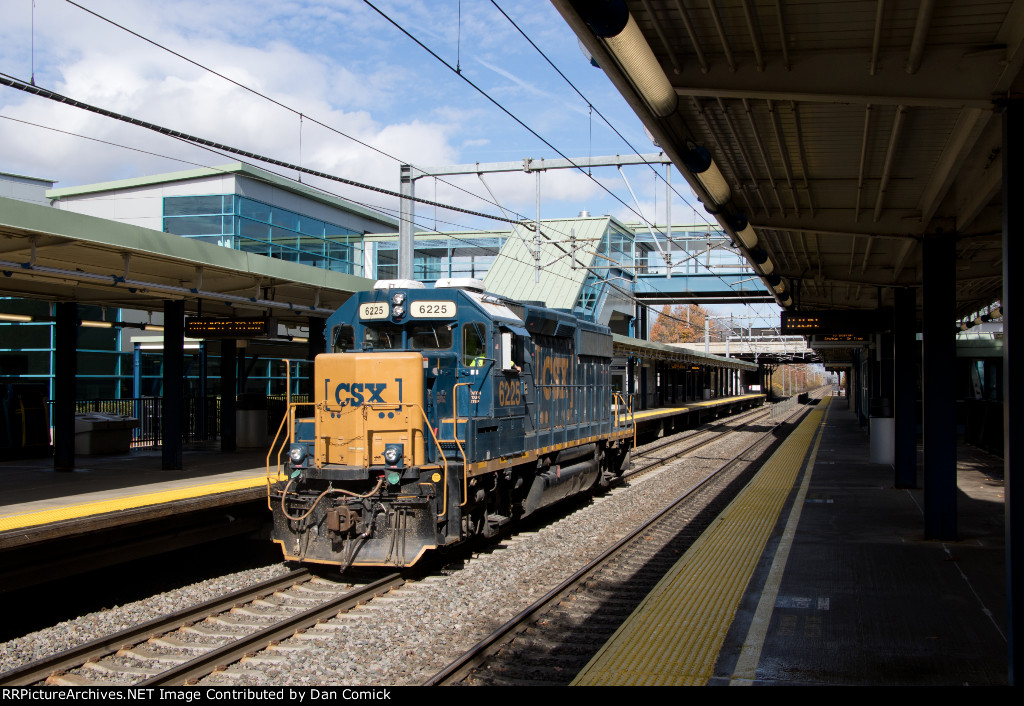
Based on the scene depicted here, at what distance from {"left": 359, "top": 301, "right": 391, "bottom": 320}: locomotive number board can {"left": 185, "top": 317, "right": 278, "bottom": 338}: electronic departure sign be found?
4.57m

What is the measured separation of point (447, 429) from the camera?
947 cm

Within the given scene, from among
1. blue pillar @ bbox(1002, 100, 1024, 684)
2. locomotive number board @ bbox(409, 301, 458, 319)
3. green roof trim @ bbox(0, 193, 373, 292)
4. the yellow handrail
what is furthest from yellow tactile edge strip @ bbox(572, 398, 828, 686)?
green roof trim @ bbox(0, 193, 373, 292)

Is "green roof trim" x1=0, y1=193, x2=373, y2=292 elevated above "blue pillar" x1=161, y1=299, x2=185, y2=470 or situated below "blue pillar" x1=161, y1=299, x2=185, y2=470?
above

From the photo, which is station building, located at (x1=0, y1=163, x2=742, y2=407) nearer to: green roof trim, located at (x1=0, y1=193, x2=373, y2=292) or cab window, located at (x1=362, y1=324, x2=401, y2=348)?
green roof trim, located at (x1=0, y1=193, x2=373, y2=292)

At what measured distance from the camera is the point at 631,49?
18.3ft

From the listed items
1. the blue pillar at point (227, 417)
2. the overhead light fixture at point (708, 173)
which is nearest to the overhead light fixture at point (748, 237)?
the overhead light fixture at point (708, 173)

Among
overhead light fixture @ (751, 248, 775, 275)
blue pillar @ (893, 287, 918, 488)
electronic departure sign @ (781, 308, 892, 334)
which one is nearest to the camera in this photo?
overhead light fixture @ (751, 248, 775, 275)

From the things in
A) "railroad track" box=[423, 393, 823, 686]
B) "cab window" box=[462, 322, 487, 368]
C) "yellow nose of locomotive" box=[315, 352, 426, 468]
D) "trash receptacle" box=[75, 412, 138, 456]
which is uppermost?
"cab window" box=[462, 322, 487, 368]

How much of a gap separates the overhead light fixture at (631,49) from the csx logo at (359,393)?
14.4 ft

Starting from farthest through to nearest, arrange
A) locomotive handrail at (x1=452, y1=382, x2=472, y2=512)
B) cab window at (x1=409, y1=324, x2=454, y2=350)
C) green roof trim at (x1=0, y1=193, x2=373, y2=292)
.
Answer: cab window at (x1=409, y1=324, x2=454, y2=350) → locomotive handrail at (x1=452, y1=382, x2=472, y2=512) → green roof trim at (x1=0, y1=193, x2=373, y2=292)

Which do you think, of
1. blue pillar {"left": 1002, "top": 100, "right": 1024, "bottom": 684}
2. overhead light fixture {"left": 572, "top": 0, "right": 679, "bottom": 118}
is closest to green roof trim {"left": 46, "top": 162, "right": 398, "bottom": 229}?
overhead light fixture {"left": 572, "top": 0, "right": 679, "bottom": 118}

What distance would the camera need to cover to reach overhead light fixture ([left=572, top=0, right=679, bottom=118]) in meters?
4.93

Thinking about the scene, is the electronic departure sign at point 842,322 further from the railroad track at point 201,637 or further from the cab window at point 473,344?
the railroad track at point 201,637

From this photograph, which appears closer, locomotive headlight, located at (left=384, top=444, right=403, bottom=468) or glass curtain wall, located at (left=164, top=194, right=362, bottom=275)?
locomotive headlight, located at (left=384, top=444, right=403, bottom=468)
